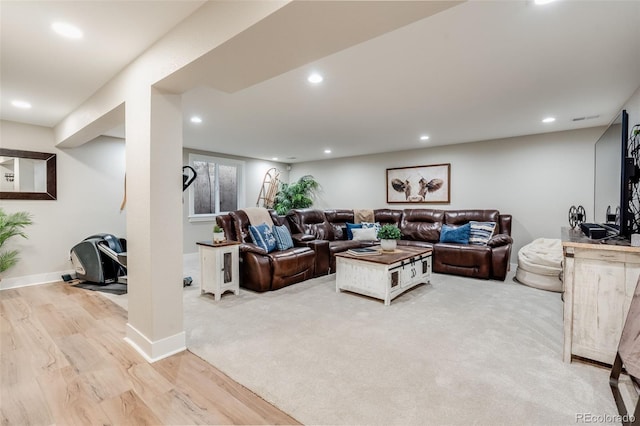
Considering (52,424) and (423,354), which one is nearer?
(52,424)

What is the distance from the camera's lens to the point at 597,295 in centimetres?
195

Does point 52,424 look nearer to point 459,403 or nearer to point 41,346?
point 41,346

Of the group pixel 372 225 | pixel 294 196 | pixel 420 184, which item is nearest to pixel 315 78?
pixel 372 225

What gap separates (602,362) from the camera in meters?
1.97

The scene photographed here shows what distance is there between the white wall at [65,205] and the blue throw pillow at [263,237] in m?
2.64

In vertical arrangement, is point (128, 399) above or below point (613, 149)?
below

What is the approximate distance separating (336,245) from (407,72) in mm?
2935

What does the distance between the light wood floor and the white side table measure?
0.99m

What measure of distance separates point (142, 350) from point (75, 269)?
300 cm

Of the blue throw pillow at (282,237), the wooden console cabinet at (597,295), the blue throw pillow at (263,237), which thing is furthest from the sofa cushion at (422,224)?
the wooden console cabinet at (597,295)

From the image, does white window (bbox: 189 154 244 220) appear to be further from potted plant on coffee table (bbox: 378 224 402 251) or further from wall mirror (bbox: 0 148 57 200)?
potted plant on coffee table (bbox: 378 224 402 251)

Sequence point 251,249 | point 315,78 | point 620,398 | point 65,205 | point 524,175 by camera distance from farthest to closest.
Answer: point 524,175, point 65,205, point 251,249, point 315,78, point 620,398

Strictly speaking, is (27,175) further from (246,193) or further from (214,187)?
(246,193)

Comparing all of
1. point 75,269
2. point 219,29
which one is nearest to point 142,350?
point 219,29
